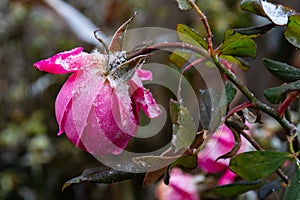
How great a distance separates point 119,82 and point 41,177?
1208 millimetres

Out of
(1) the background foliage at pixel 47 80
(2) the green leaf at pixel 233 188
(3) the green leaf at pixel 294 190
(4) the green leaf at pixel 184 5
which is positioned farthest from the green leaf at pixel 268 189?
(1) the background foliage at pixel 47 80

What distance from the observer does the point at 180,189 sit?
762 mm

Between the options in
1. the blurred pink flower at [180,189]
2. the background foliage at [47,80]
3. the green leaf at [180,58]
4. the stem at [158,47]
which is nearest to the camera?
the stem at [158,47]

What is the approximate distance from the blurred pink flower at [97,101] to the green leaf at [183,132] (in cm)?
3

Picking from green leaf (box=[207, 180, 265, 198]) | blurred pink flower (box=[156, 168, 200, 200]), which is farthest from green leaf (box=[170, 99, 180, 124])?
blurred pink flower (box=[156, 168, 200, 200])

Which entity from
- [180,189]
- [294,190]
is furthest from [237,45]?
[180,189]

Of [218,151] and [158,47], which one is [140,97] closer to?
[158,47]

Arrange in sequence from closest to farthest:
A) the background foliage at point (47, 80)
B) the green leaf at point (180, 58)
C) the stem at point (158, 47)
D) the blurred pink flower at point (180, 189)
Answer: the stem at point (158, 47)
the green leaf at point (180, 58)
the blurred pink flower at point (180, 189)
the background foliage at point (47, 80)

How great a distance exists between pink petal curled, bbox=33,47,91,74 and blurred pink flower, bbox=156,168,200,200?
400mm

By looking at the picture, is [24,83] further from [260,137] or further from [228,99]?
[228,99]

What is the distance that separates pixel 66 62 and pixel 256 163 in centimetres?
18

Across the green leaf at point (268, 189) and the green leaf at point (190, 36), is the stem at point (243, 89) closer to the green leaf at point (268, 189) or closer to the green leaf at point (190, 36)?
the green leaf at point (190, 36)

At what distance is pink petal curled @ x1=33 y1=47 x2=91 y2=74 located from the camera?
1.26ft

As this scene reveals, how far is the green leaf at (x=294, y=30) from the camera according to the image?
0.39 metres
